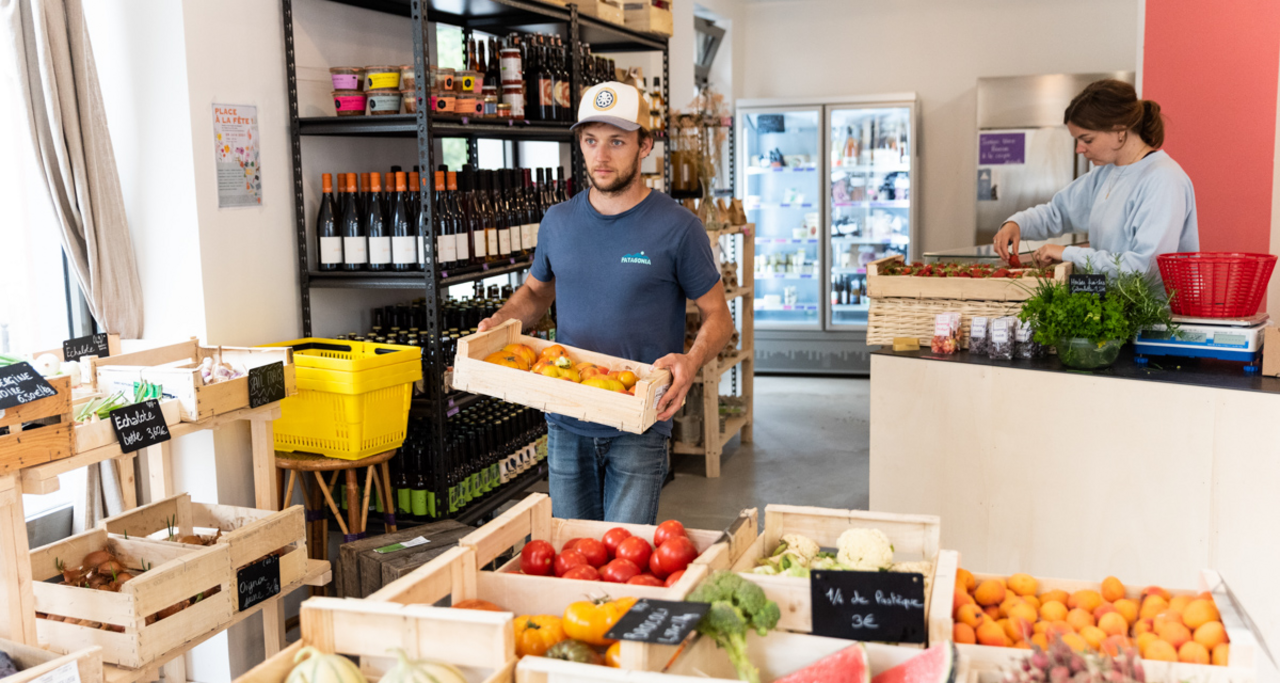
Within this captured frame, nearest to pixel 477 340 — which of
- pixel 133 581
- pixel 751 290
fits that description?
pixel 133 581

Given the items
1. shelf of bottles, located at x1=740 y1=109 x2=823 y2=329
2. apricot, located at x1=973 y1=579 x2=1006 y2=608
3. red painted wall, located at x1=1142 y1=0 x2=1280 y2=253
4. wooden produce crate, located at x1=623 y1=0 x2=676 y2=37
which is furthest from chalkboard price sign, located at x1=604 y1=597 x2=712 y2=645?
shelf of bottles, located at x1=740 y1=109 x2=823 y2=329

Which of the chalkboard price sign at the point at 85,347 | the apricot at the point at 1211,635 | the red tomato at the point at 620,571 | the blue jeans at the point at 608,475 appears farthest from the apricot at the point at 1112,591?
the chalkboard price sign at the point at 85,347

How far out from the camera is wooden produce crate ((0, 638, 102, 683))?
6.46 feet

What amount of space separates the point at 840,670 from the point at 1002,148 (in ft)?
23.3

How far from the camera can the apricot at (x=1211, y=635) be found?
163cm

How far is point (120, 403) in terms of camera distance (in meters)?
2.70

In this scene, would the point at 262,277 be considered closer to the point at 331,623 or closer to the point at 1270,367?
the point at 331,623

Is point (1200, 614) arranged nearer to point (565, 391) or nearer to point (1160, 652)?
point (1160, 652)

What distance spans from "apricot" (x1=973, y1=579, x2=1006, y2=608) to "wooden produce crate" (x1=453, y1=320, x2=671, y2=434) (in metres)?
0.82

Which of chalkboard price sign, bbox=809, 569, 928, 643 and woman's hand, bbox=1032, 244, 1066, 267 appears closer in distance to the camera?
chalkboard price sign, bbox=809, 569, 928, 643

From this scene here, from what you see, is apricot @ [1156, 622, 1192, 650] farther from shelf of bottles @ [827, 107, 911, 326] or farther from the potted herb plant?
shelf of bottles @ [827, 107, 911, 326]

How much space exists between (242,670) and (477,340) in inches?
66.1

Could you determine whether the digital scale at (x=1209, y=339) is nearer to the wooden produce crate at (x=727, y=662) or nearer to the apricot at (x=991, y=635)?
the apricot at (x=991, y=635)

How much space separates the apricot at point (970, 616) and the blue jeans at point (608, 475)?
1165 mm
